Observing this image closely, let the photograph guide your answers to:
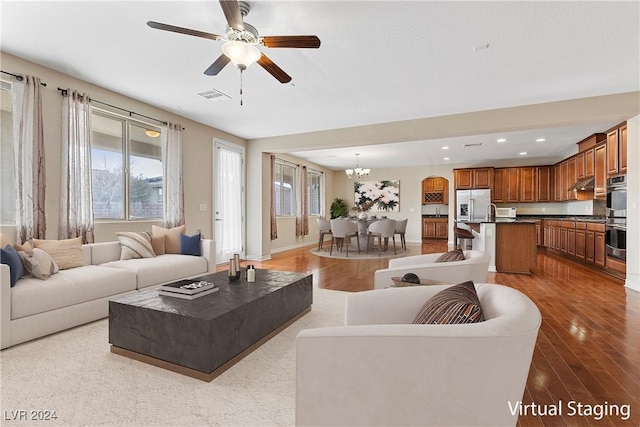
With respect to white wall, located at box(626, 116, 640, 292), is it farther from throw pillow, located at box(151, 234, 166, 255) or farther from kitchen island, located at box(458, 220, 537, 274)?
throw pillow, located at box(151, 234, 166, 255)

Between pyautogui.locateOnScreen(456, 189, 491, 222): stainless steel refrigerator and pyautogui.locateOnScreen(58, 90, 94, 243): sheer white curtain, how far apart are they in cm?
898

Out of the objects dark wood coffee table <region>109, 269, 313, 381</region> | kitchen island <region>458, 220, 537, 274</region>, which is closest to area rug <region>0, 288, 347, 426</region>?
dark wood coffee table <region>109, 269, 313, 381</region>

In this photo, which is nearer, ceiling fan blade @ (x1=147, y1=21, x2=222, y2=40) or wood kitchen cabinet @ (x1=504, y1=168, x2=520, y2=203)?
ceiling fan blade @ (x1=147, y1=21, x2=222, y2=40)

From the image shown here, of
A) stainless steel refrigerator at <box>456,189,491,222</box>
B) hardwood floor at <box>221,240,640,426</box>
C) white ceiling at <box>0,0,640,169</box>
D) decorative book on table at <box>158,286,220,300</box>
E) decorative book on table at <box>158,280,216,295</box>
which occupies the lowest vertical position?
hardwood floor at <box>221,240,640,426</box>

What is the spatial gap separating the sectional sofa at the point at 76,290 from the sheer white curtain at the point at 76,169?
362mm

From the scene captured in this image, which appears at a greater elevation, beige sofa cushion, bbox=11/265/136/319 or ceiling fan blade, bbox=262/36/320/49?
ceiling fan blade, bbox=262/36/320/49

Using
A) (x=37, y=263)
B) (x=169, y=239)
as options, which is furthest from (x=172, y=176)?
(x=37, y=263)

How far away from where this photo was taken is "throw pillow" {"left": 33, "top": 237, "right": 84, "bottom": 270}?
3.10 m

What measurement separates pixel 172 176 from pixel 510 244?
19.4 ft

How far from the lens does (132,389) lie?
1.86 meters

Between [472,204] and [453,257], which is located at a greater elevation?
[472,204]

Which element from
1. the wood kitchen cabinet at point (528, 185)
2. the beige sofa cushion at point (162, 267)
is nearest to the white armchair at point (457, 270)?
the beige sofa cushion at point (162, 267)

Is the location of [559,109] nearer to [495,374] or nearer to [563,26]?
[563,26]

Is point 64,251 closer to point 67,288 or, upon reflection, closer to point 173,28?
point 67,288
